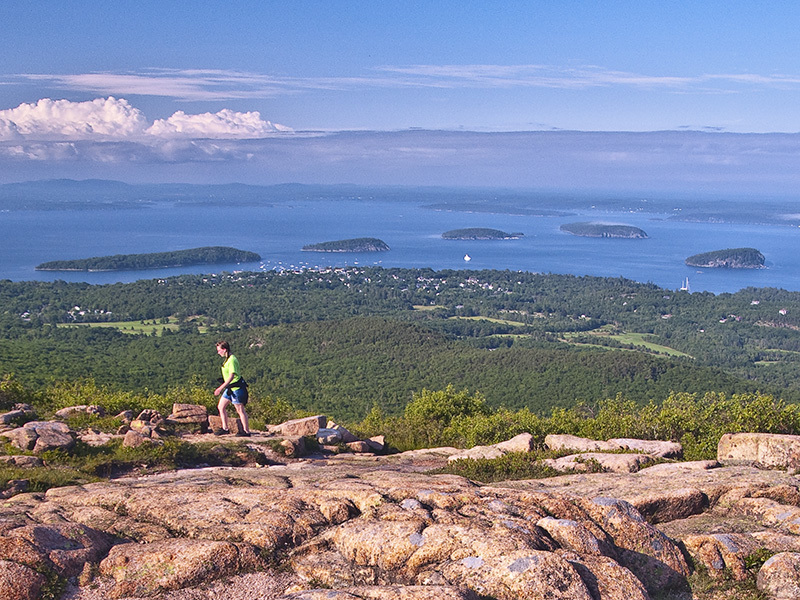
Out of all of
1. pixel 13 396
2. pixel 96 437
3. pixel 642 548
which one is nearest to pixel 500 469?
pixel 642 548

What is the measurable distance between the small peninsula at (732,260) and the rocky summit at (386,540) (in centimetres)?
19101

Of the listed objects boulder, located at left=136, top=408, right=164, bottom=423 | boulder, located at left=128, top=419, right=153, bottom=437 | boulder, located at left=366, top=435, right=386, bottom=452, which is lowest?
boulder, located at left=366, top=435, right=386, bottom=452

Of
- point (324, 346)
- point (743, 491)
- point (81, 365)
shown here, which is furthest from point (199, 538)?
point (324, 346)

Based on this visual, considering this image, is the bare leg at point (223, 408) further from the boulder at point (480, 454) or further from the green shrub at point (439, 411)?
the green shrub at point (439, 411)

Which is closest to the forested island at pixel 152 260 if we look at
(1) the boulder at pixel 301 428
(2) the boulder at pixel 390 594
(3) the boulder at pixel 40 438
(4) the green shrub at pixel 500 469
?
(1) the boulder at pixel 301 428

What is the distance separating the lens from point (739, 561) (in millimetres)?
7379

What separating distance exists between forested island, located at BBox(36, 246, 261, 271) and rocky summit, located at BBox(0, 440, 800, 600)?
5967 inches

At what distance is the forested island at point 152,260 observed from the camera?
14712 cm

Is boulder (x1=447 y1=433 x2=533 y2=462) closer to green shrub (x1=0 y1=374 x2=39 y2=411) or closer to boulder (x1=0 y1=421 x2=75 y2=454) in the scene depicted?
boulder (x1=0 y1=421 x2=75 y2=454)

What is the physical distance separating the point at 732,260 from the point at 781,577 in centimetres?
19867

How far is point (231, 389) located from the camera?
14609 millimetres

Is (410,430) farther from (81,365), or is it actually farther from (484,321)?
(484,321)

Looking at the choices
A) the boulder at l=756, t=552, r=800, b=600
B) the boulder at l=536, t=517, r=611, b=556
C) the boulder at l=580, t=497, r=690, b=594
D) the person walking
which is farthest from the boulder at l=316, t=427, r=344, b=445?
the boulder at l=756, t=552, r=800, b=600

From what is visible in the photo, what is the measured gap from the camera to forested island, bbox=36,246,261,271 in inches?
5792
